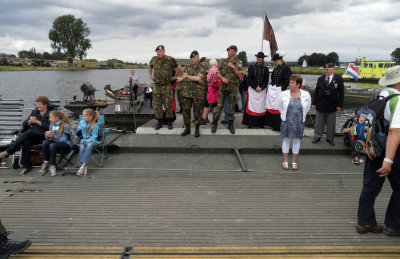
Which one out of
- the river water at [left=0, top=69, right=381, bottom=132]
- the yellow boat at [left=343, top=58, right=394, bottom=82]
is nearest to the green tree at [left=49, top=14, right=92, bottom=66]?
the river water at [left=0, top=69, right=381, bottom=132]

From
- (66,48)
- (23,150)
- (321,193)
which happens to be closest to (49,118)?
(23,150)

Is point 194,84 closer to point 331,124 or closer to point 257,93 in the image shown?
point 257,93

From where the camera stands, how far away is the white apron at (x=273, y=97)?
7.11 m

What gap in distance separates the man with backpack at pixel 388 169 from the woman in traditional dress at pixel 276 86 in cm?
384

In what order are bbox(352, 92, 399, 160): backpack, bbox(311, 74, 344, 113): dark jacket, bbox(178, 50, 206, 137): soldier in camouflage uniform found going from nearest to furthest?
bbox(352, 92, 399, 160): backpack, bbox(311, 74, 344, 113): dark jacket, bbox(178, 50, 206, 137): soldier in camouflage uniform

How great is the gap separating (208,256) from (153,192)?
5.46 ft

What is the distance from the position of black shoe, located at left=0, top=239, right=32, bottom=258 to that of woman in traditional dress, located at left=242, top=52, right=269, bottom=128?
227 inches

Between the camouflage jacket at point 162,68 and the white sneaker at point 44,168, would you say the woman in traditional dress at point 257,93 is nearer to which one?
the camouflage jacket at point 162,68

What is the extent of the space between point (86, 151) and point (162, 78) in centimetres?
268

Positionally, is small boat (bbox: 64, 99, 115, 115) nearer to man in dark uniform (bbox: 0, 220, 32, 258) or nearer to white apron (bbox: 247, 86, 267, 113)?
white apron (bbox: 247, 86, 267, 113)

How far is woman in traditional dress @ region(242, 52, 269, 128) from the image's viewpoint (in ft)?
23.1

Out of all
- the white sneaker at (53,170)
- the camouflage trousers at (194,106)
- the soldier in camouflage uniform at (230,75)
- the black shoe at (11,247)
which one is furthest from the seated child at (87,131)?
the soldier in camouflage uniform at (230,75)

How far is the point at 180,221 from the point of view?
346 cm

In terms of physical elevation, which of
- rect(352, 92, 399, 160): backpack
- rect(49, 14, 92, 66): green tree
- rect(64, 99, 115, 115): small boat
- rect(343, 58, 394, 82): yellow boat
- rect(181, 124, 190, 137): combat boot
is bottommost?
rect(64, 99, 115, 115): small boat
